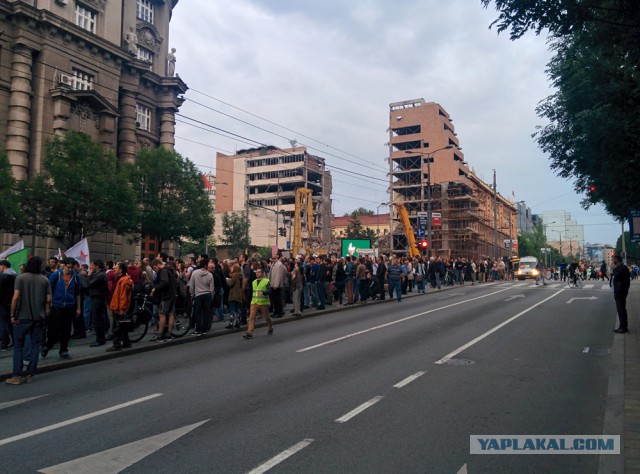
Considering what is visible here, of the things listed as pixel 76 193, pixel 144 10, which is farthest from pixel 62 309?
pixel 144 10

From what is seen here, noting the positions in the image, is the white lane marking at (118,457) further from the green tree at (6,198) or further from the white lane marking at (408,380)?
the green tree at (6,198)

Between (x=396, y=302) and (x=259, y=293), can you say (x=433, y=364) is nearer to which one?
(x=259, y=293)

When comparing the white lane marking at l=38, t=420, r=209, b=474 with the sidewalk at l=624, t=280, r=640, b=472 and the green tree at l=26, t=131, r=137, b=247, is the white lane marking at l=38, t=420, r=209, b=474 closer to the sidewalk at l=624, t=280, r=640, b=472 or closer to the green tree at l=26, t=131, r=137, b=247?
the sidewalk at l=624, t=280, r=640, b=472

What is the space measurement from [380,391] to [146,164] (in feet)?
85.9

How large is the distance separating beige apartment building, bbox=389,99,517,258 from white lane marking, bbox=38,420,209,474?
74144 mm

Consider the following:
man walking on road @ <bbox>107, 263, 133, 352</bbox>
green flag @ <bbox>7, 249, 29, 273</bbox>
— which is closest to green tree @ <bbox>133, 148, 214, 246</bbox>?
green flag @ <bbox>7, 249, 29, 273</bbox>

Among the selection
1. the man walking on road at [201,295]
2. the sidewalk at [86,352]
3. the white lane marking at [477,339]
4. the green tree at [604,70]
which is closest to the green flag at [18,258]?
the sidewalk at [86,352]

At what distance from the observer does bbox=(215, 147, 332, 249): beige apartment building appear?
99062mm

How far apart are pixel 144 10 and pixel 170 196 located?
17042mm

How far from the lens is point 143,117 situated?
121 feet

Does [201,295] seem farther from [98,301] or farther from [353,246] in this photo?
[353,246]

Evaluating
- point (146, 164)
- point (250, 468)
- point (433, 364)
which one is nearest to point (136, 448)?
point (250, 468)

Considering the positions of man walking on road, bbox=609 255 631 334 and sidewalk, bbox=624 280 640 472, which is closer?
sidewalk, bbox=624 280 640 472

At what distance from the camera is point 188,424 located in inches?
230
